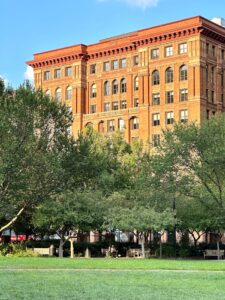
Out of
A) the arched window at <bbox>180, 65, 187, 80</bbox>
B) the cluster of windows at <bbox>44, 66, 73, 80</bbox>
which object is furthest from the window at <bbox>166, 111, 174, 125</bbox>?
the cluster of windows at <bbox>44, 66, 73, 80</bbox>

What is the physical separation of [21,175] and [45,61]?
7436cm

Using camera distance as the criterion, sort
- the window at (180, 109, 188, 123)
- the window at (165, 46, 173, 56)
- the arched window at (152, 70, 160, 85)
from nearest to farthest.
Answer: the window at (180, 109, 188, 123), the window at (165, 46, 173, 56), the arched window at (152, 70, 160, 85)

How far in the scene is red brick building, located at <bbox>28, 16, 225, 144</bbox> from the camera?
323 ft

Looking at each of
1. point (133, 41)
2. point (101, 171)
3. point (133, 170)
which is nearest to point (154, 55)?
point (133, 41)

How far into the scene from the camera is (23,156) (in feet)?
145

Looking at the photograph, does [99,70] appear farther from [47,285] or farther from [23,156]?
[47,285]

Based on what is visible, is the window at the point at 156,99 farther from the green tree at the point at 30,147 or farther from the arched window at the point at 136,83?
the green tree at the point at 30,147

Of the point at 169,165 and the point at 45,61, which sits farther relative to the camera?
the point at 45,61

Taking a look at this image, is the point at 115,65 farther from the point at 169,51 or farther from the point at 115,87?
the point at 169,51

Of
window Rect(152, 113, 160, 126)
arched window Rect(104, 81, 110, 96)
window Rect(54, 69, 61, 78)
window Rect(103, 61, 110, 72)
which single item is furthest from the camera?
window Rect(54, 69, 61, 78)

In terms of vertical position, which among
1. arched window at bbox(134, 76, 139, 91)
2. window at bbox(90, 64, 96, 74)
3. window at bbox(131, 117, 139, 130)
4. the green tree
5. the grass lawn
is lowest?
the grass lawn

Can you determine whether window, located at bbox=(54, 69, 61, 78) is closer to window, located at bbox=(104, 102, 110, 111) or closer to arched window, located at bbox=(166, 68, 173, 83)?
window, located at bbox=(104, 102, 110, 111)

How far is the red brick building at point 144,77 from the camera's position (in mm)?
98500

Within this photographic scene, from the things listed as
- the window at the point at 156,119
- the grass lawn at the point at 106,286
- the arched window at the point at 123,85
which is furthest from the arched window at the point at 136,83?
the grass lawn at the point at 106,286
